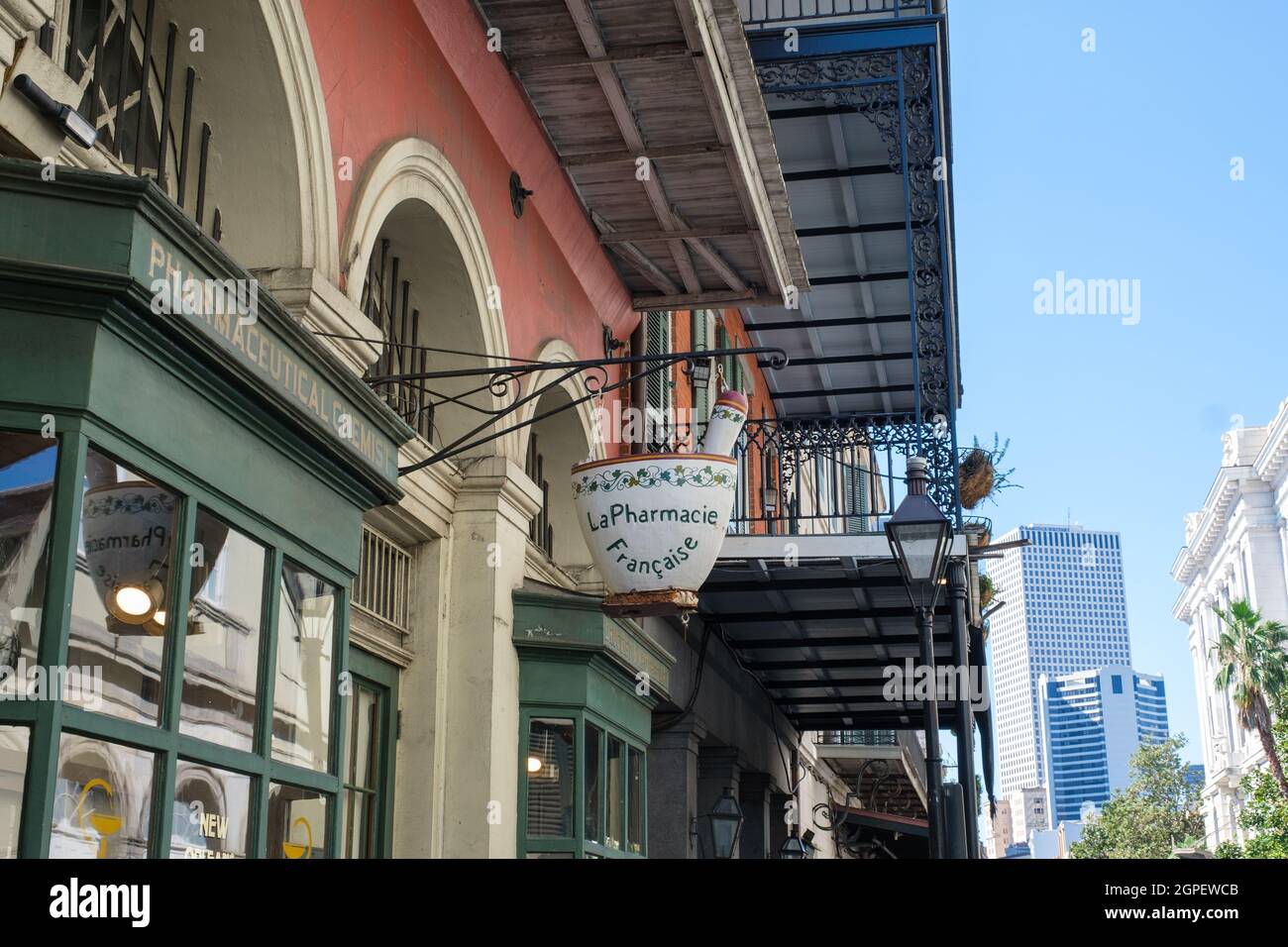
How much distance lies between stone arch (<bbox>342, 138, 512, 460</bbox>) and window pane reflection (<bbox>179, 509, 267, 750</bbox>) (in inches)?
103

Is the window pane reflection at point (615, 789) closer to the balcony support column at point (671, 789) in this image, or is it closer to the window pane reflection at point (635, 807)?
the window pane reflection at point (635, 807)

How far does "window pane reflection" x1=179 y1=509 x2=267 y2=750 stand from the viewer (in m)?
3.75

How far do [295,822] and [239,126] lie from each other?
2851 mm

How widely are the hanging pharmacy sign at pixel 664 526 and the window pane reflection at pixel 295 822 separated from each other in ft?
7.19

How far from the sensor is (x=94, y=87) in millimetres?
4844

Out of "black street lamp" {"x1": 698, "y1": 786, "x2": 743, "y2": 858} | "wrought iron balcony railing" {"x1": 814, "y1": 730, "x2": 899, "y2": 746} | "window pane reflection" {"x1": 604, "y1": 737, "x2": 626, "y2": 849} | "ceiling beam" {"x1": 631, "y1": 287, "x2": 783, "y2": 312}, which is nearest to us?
"window pane reflection" {"x1": 604, "y1": 737, "x2": 626, "y2": 849}

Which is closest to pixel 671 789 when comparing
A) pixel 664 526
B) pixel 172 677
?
pixel 664 526

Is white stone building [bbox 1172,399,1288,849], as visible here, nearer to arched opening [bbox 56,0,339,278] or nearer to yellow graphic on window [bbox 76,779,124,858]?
arched opening [bbox 56,0,339,278]

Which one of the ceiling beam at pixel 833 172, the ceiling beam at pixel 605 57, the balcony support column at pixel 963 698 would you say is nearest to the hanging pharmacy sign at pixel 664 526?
the ceiling beam at pixel 605 57

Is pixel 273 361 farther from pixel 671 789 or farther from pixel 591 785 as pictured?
pixel 671 789

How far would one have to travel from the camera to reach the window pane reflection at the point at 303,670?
169 inches

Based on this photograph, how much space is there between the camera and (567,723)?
26.5 ft

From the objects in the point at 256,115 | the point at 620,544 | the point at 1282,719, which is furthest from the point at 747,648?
the point at 1282,719

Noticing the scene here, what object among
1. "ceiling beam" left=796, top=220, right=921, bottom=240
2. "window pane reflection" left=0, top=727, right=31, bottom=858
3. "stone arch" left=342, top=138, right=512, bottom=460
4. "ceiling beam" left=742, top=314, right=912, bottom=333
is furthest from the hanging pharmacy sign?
"ceiling beam" left=742, top=314, right=912, bottom=333
